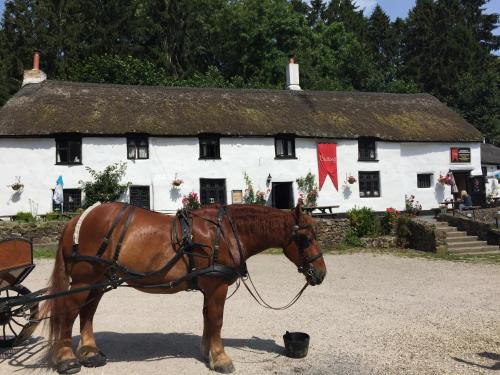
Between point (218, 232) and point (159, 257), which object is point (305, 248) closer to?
point (218, 232)

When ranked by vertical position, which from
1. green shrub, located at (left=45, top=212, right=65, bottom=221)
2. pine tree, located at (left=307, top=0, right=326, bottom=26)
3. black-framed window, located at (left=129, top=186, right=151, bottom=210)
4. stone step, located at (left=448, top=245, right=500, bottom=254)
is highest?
pine tree, located at (left=307, top=0, right=326, bottom=26)

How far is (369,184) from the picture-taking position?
26.1m

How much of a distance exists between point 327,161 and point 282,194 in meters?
3.16

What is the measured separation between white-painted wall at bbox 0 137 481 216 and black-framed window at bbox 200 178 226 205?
12.9 inches

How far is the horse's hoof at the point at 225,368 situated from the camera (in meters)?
5.32

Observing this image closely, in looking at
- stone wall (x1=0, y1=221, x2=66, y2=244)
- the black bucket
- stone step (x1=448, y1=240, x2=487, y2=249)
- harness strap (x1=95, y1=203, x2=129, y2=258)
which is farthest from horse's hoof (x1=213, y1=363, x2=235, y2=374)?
stone step (x1=448, y1=240, x2=487, y2=249)

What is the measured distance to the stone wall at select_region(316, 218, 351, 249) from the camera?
1809 centimetres

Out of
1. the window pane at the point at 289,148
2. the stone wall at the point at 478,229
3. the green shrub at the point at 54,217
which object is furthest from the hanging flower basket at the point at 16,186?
the stone wall at the point at 478,229

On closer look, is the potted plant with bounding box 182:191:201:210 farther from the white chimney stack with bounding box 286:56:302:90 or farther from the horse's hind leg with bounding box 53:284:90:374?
the horse's hind leg with bounding box 53:284:90:374

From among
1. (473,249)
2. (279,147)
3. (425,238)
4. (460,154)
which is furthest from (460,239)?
(460,154)

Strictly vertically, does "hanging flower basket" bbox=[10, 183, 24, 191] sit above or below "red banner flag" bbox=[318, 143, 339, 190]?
below

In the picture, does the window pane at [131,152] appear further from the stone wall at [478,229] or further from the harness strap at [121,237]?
the harness strap at [121,237]

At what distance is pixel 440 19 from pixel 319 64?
71.3ft

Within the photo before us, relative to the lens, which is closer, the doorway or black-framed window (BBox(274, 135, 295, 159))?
black-framed window (BBox(274, 135, 295, 159))
